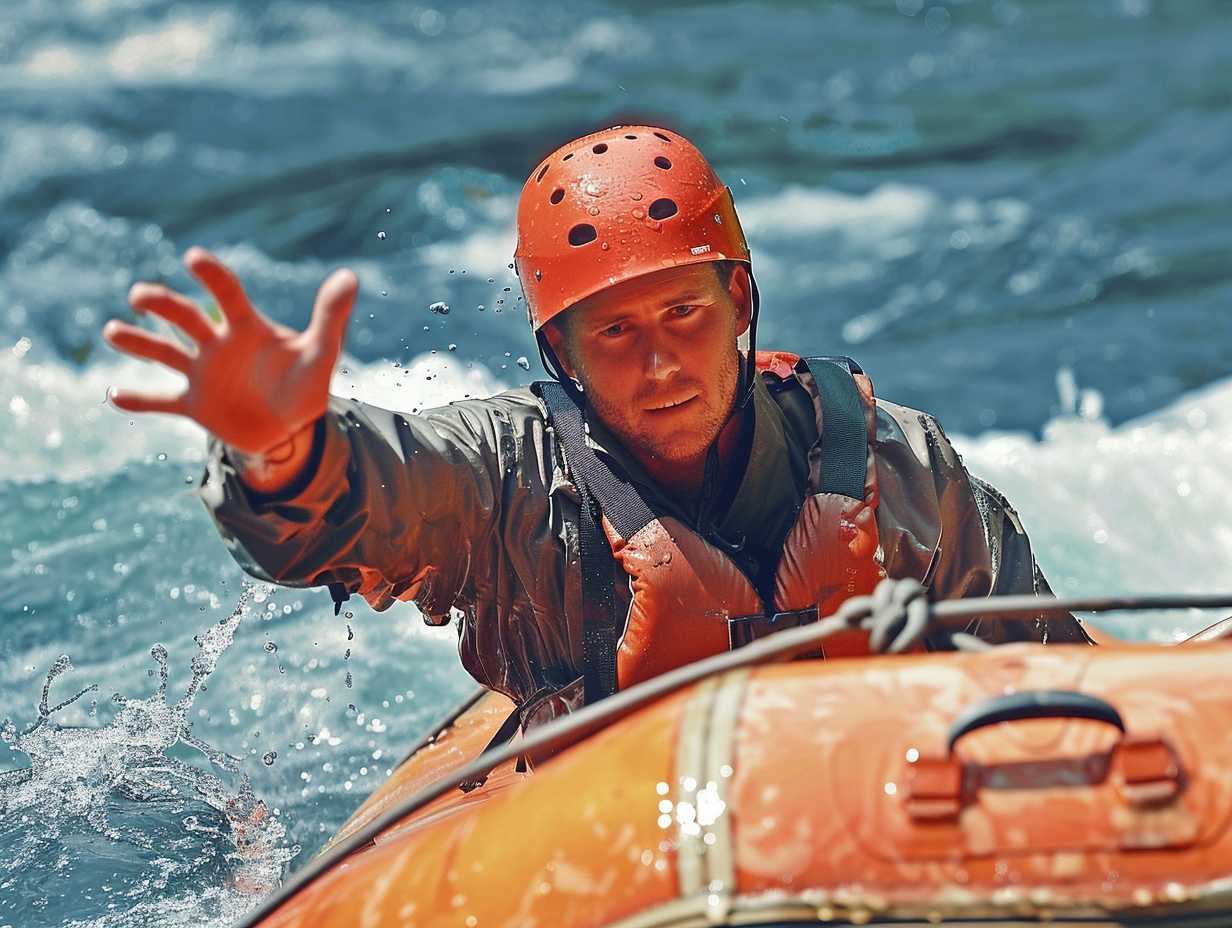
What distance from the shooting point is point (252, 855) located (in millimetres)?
3160

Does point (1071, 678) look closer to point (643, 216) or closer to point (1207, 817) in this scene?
point (1207, 817)

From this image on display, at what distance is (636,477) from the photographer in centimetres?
243

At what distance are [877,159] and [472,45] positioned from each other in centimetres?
257

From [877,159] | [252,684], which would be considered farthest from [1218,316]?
[252,684]

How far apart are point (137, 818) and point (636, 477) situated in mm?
1346

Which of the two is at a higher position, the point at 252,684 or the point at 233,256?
the point at 233,256

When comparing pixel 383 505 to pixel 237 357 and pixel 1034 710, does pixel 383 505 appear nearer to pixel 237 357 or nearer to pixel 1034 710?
pixel 237 357

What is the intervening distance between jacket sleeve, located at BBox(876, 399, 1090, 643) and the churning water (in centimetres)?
127

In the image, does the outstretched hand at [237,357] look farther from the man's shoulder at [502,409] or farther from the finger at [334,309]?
the man's shoulder at [502,409]

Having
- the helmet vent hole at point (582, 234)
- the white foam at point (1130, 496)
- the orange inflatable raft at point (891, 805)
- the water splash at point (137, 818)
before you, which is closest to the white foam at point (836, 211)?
the white foam at point (1130, 496)

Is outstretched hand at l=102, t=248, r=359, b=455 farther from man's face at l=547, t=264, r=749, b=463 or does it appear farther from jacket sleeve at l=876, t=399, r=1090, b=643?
jacket sleeve at l=876, t=399, r=1090, b=643

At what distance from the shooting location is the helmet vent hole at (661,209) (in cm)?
240

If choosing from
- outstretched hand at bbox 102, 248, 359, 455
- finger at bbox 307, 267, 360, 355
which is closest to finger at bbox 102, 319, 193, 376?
outstretched hand at bbox 102, 248, 359, 455

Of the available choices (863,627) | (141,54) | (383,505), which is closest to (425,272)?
(141,54)
